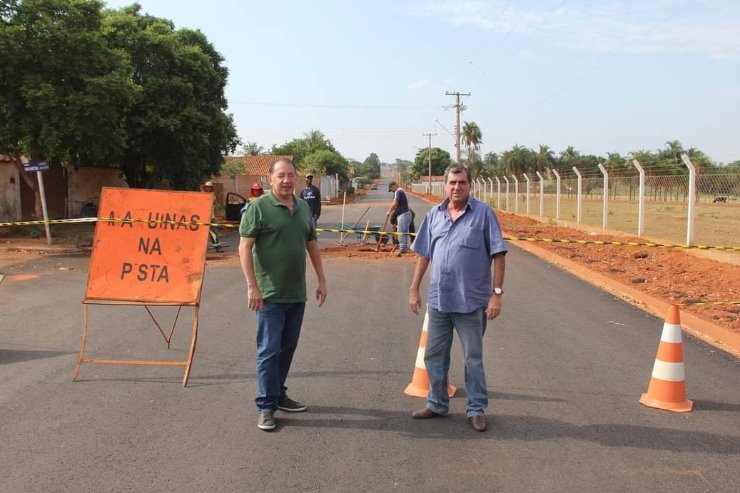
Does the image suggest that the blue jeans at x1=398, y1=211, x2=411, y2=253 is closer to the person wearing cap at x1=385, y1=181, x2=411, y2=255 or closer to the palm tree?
the person wearing cap at x1=385, y1=181, x2=411, y2=255

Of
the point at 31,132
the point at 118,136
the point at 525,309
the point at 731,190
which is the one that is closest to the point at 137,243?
the point at 525,309

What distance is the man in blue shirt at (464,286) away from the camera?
4.29 meters

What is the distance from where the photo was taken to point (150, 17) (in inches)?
1026

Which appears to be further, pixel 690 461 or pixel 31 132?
pixel 31 132

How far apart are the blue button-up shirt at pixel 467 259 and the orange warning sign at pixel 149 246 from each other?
7.77 feet

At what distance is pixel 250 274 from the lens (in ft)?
14.1

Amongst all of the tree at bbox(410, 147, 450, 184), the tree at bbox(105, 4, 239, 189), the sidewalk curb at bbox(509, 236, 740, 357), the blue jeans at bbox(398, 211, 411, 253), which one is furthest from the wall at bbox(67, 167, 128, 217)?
the tree at bbox(410, 147, 450, 184)

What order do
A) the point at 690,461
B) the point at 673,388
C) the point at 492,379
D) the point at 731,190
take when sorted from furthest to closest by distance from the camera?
the point at 731,190 < the point at 492,379 < the point at 673,388 < the point at 690,461

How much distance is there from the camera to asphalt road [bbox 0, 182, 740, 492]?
11.9 ft

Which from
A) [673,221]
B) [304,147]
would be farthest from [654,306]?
[304,147]

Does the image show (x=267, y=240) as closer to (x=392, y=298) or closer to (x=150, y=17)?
(x=392, y=298)

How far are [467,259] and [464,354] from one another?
2.32 feet

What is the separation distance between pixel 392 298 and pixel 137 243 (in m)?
4.33

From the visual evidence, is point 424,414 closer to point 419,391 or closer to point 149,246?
point 419,391
